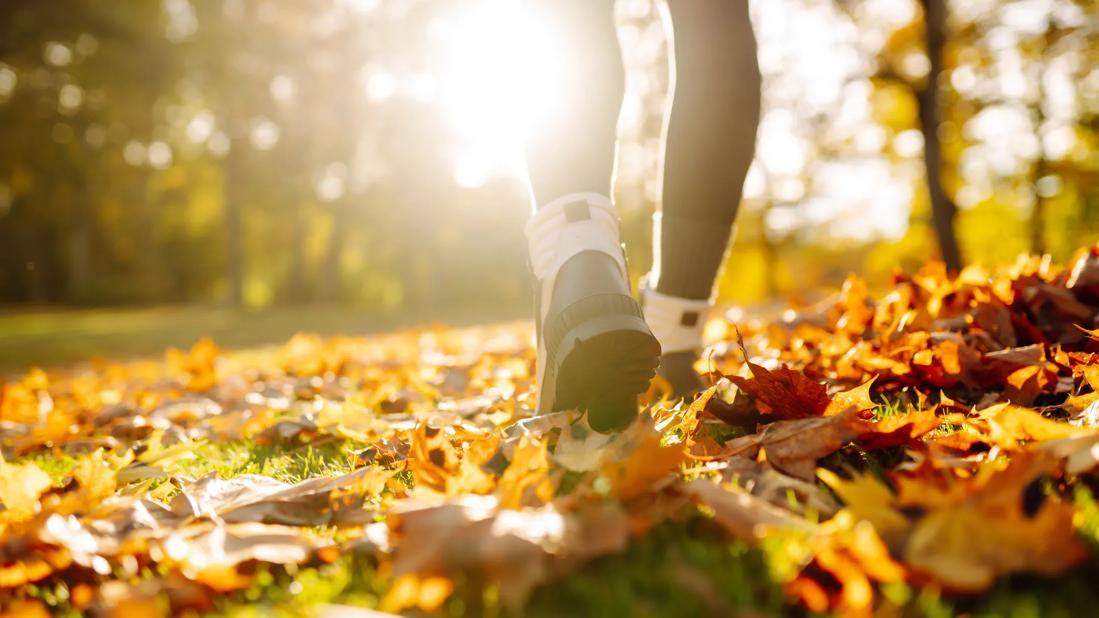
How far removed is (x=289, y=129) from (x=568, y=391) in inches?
873

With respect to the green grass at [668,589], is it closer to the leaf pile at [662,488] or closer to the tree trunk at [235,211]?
the leaf pile at [662,488]

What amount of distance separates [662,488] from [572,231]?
0.65 m

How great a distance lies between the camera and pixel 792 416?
136cm

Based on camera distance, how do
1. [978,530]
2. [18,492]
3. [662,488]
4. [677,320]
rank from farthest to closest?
[677,320] < [18,492] < [662,488] < [978,530]

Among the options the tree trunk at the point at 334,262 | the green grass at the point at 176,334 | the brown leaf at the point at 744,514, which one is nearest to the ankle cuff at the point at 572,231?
the brown leaf at the point at 744,514

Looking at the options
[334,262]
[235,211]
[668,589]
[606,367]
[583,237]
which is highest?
[235,211]

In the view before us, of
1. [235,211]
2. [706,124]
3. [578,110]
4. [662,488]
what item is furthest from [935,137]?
[235,211]

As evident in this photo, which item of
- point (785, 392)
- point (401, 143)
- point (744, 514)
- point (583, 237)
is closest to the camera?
point (744, 514)

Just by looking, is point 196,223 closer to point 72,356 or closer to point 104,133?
point 104,133

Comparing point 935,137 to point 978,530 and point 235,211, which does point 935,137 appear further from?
point 235,211

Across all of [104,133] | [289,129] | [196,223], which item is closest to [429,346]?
[289,129]

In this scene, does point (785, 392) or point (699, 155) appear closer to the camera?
point (785, 392)

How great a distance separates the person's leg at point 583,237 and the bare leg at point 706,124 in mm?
179

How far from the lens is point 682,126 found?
1756 millimetres
